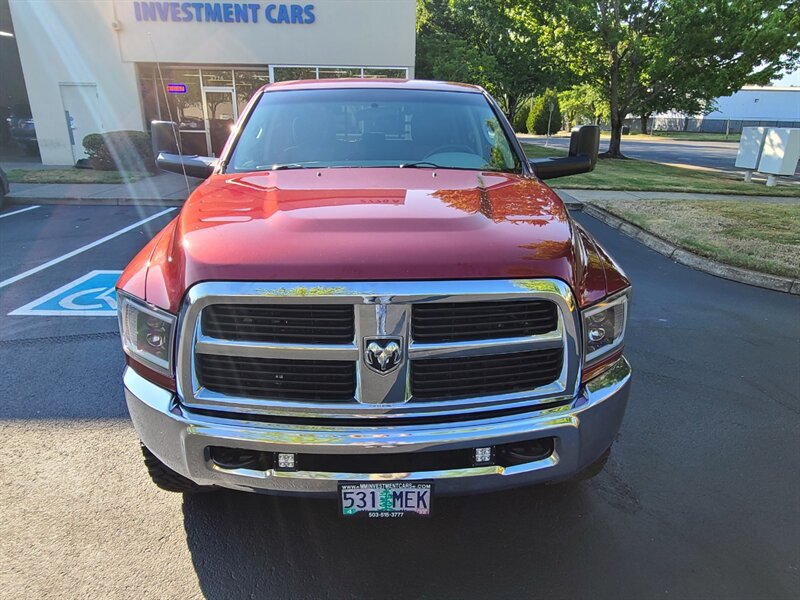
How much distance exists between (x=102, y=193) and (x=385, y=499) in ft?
37.7

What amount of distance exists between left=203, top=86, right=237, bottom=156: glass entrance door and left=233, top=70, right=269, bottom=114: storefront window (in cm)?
28

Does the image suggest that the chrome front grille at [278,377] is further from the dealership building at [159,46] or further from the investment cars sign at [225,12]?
the investment cars sign at [225,12]

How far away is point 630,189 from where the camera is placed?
12.7m

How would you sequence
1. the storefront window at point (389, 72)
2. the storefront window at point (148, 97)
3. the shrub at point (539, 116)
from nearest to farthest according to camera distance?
the storefront window at point (389, 72), the storefront window at point (148, 97), the shrub at point (539, 116)

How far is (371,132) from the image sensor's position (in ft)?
11.1

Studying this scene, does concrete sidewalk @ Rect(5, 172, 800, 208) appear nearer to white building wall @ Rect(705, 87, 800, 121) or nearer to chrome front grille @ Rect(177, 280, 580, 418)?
chrome front grille @ Rect(177, 280, 580, 418)

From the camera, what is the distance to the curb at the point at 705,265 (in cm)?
605

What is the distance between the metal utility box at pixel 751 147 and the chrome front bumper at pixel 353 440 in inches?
598

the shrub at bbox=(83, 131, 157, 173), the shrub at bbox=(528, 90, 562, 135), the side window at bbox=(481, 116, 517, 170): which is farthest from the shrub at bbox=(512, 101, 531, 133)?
the side window at bbox=(481, 116, 517, 170)

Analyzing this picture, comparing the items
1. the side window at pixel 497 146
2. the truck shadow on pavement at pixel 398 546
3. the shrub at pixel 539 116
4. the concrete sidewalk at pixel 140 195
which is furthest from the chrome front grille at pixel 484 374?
the shrub at pixel 539 116

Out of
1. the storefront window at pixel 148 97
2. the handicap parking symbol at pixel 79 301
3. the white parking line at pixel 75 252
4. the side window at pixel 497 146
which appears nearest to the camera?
the side window at pixel 497 146

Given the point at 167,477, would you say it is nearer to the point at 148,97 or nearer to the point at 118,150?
the point at 118,150

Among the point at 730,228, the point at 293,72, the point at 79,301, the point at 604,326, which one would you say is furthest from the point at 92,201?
the point at 730,228

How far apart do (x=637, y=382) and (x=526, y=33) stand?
70.0ft
